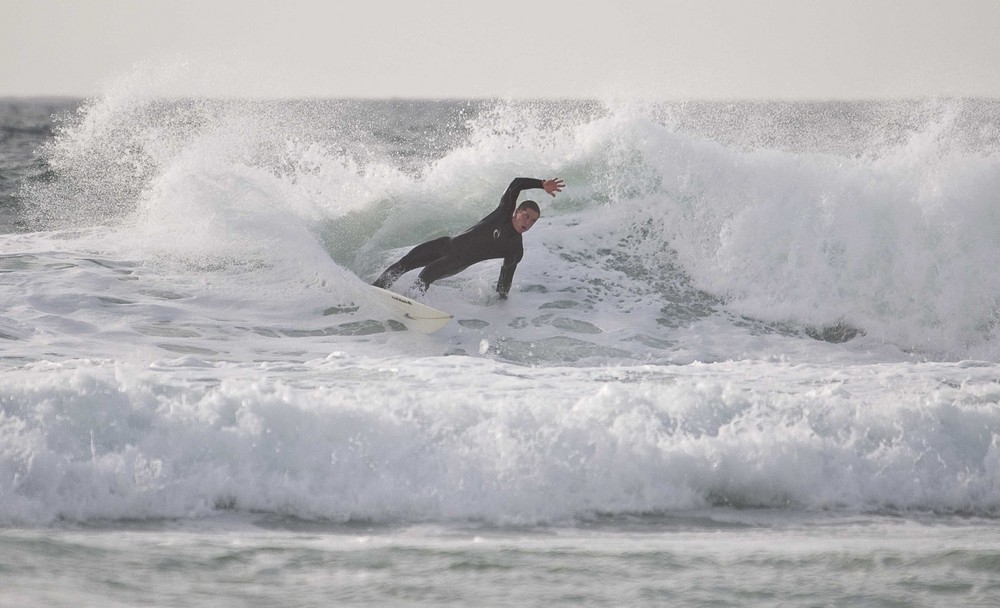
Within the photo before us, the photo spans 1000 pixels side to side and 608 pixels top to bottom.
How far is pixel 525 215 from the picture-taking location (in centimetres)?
891

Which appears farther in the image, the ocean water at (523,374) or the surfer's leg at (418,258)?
the surfer's leg at (418,258)

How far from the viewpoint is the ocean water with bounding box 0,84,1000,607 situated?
14.5 ft

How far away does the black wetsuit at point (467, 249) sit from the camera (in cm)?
914

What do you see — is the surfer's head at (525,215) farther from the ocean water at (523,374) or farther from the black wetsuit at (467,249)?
the ocean water at (523,374)

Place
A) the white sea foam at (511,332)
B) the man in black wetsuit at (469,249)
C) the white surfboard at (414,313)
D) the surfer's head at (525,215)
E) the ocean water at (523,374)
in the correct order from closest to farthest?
1. the ocean water at (523,374)
2. the white sea foam at (511,332)
3. the white surfboard at (414,313)
4. the surfer's head at (525,215)
5. the man in black wetsuit at (469,249)

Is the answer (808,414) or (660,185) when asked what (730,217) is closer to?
(660,185)

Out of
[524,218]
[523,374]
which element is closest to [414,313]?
[524,218]

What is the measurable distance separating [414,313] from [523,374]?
1728 millimetres

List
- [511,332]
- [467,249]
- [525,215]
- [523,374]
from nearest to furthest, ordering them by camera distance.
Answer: [523,374], [525,215], [511,332], [467,249]

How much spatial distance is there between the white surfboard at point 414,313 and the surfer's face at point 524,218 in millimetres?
1044

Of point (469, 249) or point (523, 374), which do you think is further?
point (469, 249)

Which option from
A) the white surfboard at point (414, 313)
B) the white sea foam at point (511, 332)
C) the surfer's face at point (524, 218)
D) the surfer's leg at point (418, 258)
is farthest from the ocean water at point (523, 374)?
the surfer's face at point (524, 218)

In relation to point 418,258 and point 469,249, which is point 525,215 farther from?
point 418,258

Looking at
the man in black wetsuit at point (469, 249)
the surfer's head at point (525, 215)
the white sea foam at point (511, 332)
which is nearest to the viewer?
the white sea foam at point (511, 332)
